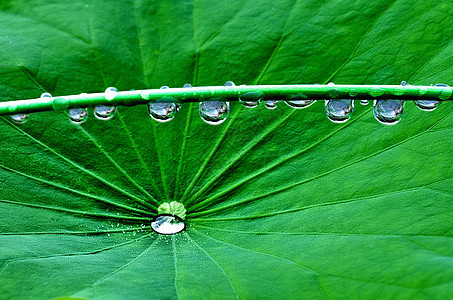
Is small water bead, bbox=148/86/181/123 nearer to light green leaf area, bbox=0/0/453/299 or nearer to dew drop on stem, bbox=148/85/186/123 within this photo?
dew drop on stem, bbox=148/85/186/123

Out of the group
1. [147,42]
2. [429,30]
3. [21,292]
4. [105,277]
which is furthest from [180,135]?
[429,30]

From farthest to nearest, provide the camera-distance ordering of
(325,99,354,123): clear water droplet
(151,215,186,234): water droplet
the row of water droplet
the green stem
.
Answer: (151,215,186,234): water droplet
(325,99,354,123): clear water droplet
the row of water droplet
the green stem

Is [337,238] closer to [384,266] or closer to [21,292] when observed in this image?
[384,266]

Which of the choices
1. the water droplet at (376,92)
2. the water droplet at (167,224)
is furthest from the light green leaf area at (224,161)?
the water droplet at (376,92)

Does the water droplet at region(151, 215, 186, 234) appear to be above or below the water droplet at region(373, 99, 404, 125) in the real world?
below

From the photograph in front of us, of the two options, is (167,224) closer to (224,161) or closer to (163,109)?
(224,161)

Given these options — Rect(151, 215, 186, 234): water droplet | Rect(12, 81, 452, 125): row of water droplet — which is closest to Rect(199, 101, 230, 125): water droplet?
Rect(12, 81, 452, 125): row of water droplet

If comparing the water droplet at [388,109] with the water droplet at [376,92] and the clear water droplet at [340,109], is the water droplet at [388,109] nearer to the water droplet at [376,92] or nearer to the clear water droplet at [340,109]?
the clear water droplet at [340,109]
